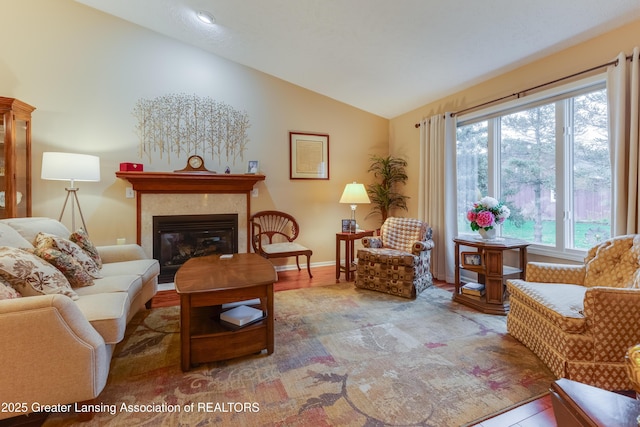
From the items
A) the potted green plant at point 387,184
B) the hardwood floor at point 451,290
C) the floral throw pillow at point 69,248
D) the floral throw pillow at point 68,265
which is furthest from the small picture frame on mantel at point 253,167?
the floral throw pillow at point 68,265

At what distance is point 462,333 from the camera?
2338 mm

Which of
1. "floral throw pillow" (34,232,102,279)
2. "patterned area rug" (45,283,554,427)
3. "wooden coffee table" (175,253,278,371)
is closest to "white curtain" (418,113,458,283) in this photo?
"patterned area rug" (45,283,554,427)

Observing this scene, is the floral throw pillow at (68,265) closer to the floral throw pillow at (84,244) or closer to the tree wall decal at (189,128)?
the floral throw pillow at (84,244)

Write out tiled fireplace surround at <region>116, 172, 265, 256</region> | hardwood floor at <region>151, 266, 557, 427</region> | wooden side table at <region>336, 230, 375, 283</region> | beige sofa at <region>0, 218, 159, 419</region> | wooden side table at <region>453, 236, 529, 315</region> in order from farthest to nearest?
wooden side table at <region>336, 230, 375, 283</region> → tiled fireplace surround at <region>116, 172, 265, 256</region> → wooden side table at <region>453, 236, 529, 315</region> → hardwood floor at <region>151, 266, 557, 427</region> → beige sofa at <region>0, 218, 159, 419</region>

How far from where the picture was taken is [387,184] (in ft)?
15.3

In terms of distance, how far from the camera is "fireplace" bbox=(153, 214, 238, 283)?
12.2 ft

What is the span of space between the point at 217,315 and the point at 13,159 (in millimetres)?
2786

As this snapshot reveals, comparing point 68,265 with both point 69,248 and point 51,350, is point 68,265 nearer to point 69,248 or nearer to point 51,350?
point 69,248

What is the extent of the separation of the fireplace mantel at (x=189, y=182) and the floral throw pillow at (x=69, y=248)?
1.37 meters

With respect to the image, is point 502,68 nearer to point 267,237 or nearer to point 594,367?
point 594,367

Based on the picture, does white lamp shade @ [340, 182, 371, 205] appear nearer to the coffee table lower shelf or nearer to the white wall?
the white wall

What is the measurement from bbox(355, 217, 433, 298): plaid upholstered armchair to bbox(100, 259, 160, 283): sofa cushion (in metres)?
2.24

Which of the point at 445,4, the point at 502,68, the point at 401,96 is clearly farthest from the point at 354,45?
the point at 502,68

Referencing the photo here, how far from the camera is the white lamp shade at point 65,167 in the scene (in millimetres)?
2840
